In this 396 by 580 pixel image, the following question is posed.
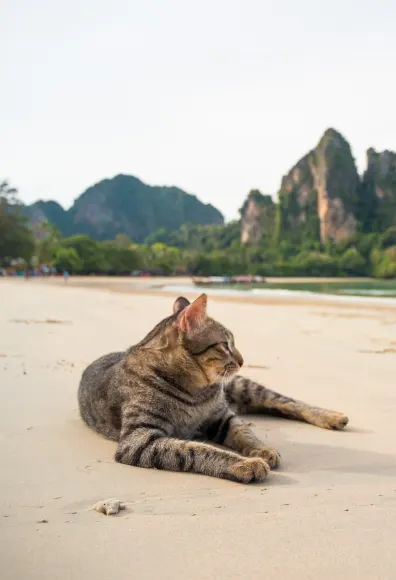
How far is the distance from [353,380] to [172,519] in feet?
15.0

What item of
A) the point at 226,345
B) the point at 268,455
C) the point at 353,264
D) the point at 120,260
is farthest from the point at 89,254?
the point at 268,455

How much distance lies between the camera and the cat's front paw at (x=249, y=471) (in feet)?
10.8

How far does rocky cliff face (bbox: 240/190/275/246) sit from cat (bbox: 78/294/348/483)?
175288mm

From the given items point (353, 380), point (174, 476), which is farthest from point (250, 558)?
point (353, 380)

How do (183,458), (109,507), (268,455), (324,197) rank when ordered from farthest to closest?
(324,197) → (268,455) → (183,458) → (109,507)

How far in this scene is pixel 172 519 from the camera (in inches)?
103

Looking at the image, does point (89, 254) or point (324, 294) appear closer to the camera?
point (324, 294)

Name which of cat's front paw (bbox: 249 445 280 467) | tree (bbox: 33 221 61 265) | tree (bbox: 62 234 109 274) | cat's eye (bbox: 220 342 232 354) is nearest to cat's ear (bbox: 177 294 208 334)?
cat's eye (bbox: 220 342 232 354)

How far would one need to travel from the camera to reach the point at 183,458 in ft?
11.5

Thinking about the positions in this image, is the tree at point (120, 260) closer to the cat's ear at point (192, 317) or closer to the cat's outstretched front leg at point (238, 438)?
the cat's outstretched front leg at point (238, 438)

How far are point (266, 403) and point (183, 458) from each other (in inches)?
71.6

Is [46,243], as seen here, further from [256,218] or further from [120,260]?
[256,218]

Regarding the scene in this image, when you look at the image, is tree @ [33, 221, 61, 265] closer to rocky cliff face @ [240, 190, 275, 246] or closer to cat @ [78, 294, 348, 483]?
rocky cliff face @ [240, 190, 275, 246]

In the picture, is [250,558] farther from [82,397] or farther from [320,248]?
[320,248]
